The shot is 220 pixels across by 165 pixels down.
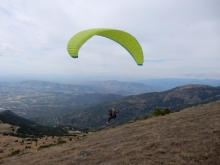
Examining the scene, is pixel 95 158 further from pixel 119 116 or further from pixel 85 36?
pixel 119 116

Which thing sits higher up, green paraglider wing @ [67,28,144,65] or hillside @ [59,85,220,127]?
green paraglider wing @ [67,28,144,65]

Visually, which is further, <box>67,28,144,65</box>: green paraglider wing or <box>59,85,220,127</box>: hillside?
<box>59,85,220,127</box>: hillside

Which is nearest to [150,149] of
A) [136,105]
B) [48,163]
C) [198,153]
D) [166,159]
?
[166,159]

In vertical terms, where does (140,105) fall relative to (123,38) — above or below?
below

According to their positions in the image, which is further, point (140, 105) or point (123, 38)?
point (140, 105)

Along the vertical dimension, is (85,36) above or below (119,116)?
above

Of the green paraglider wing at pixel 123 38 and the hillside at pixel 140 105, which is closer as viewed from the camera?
the green paraglider wing at pixel 123 38

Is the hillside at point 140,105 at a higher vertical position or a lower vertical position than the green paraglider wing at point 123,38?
lower

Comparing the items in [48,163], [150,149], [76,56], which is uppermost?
[76,56]
